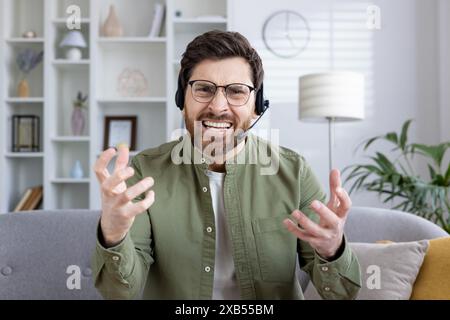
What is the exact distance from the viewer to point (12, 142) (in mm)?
3086

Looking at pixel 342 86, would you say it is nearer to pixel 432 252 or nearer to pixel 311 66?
pixel 311 66

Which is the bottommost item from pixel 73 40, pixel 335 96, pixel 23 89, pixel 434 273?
pixel 434 273

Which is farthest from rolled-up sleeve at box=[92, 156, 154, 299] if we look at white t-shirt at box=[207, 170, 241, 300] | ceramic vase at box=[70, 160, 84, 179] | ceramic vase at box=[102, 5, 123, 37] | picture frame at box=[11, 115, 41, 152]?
picture frame at box=[11, 115, 41, 152]

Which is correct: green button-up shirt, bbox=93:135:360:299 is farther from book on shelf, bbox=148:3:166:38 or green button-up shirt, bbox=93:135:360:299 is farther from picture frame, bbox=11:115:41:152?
picture frame, bbox=11:115:41:152

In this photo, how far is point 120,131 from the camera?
2725 mm

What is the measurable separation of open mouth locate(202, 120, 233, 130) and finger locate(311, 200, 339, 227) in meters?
0.16

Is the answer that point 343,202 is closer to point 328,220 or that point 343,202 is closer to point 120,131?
point 328,220

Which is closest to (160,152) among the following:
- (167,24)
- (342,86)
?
(342,86)

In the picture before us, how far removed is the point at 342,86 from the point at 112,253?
183 centimetres

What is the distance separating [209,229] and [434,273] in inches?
25.5

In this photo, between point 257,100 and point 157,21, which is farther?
point 157,21

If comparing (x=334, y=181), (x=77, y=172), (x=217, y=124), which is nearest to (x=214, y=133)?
(x=217, y=124)

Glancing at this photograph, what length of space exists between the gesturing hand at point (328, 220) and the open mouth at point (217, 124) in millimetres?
143

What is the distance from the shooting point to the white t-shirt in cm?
83
